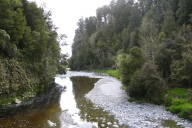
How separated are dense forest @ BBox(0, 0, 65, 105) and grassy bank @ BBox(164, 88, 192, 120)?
16250 millimetres

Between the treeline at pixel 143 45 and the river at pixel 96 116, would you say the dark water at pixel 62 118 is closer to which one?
the river at pixel 96 116

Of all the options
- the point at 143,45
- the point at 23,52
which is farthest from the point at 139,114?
the point at 143,45

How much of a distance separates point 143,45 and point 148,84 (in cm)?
1720

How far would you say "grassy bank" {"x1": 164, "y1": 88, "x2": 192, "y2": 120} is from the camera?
2097cm

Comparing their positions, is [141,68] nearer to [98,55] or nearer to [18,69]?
[18,69]

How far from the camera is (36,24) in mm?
38531

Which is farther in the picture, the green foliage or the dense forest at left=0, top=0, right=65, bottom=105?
the green foliage

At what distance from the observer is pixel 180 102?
78.1 ft

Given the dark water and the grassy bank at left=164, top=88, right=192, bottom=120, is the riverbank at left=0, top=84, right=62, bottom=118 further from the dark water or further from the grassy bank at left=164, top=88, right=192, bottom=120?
the grassy bank at left=164, top=88, right=192, bottom=120

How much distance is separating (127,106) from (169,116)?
18.3 feet

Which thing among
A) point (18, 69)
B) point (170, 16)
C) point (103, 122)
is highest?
point (170, 16)

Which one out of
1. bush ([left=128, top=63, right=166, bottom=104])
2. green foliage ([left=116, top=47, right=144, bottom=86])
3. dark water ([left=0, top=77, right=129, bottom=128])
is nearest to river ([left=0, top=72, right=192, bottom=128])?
dark water ([left=0, top=77, right=129, bottom=128])

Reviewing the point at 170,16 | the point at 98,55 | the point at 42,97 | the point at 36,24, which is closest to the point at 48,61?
the point at 36,24

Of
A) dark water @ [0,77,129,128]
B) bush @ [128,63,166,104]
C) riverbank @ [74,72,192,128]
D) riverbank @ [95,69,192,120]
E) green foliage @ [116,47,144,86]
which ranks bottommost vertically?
dark water @ [0,77,129,128]
